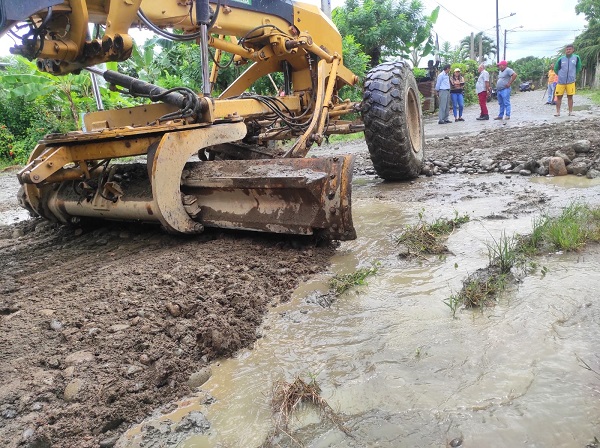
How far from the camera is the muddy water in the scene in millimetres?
1556

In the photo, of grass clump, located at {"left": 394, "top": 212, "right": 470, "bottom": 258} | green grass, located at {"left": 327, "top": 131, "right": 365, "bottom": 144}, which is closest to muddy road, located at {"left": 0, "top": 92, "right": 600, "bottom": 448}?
grass clump, located at {"left": 394, "top": 212, "right": 470, "bottom": 258}

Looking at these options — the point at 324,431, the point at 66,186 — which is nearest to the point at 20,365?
the point at 324,431

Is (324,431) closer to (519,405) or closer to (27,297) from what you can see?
(519,405)

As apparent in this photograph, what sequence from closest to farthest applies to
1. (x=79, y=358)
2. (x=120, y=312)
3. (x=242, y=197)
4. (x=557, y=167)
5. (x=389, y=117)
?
(x=79, y=358), (x=120, y=312), (x=242, y=197), (x=389, y=117), (x=557, y=167)

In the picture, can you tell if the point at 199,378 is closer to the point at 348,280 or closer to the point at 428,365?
the point at 428,365

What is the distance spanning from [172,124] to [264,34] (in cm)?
170

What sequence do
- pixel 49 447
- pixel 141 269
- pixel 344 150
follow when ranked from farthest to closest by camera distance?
pixel 344 150 < pixel 141 269 < pixel 49 447

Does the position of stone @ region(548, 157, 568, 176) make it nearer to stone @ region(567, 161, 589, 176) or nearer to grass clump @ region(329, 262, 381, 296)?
stone @ region(567, 161, 589, 176)

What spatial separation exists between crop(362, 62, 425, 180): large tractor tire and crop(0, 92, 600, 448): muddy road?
89 cm

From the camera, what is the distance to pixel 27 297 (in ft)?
8.87

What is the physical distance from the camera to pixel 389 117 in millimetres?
4883

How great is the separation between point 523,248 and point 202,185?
2258mm

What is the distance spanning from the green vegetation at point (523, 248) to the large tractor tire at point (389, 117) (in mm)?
1914

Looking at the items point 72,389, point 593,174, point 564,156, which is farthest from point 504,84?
point 72,389
